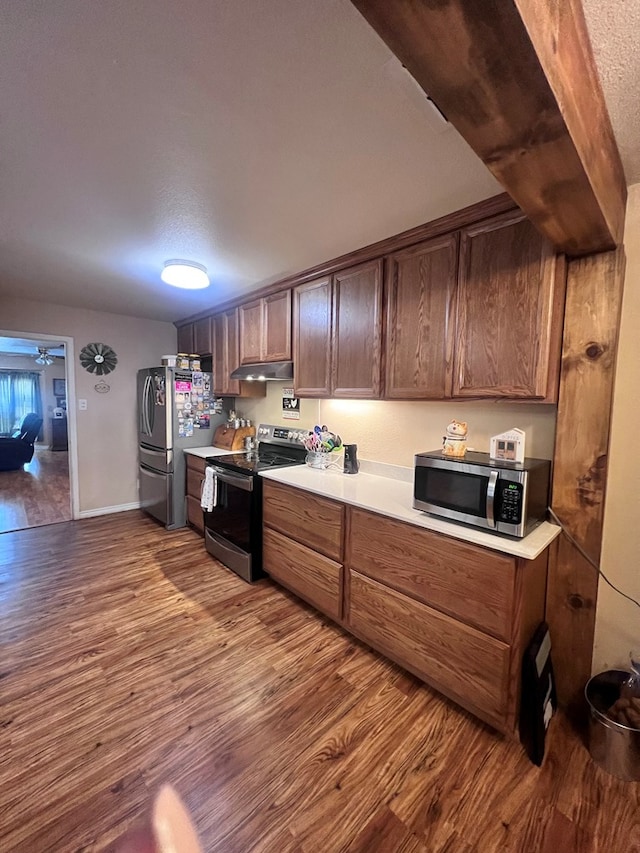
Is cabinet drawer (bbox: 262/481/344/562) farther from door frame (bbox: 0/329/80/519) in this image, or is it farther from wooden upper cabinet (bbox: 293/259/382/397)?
door frame (bbox: 0/329/80/519)

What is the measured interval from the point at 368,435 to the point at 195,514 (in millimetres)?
2129

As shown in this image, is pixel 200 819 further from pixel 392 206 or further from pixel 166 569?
pixel 392 206

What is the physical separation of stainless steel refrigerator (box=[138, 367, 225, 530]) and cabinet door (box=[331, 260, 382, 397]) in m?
1.96

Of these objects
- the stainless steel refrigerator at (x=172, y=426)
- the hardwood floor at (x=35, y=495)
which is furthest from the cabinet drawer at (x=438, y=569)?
the hardwood floor at (x=35, y=495)

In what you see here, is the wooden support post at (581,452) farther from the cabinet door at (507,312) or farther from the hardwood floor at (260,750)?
the hardwood floor at (260,750)

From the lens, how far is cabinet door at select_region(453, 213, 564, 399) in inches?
62.1

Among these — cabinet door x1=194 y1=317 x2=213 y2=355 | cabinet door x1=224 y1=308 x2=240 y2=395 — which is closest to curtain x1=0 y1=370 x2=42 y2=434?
cabinet door x1=194 y1=317 x2=213 y2=355

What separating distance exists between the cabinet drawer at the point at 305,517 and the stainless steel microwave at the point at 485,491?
572 millimetres

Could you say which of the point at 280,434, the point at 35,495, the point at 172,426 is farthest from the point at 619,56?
the point at 35,495

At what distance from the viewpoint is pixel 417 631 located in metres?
1.76

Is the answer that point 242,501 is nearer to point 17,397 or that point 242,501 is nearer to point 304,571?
point 304,571

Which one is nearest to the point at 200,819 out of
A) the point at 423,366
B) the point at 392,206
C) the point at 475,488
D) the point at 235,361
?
the point at 475,488

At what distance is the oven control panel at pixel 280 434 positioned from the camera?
3265mm

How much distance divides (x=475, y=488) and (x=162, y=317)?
410 centimetres
